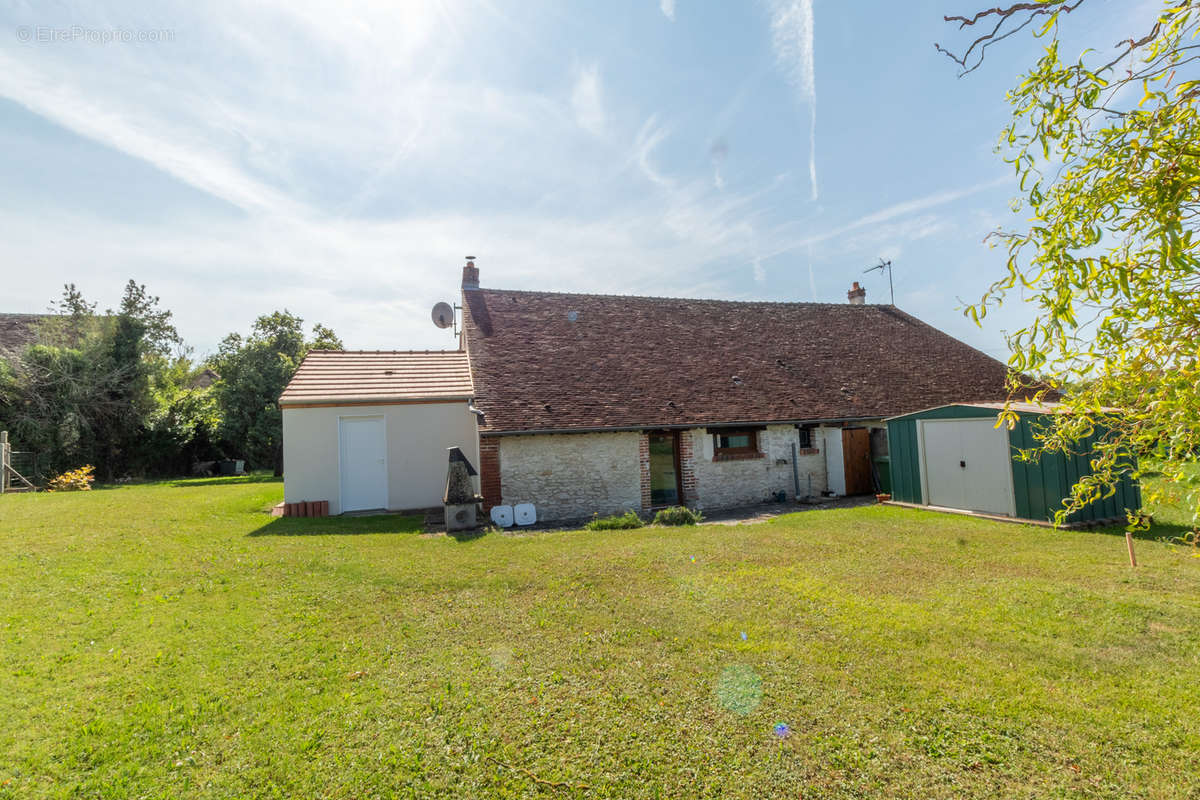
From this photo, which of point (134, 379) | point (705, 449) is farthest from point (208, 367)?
point (705, 449)

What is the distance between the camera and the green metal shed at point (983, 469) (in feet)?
32.6

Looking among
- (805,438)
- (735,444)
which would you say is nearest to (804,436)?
(805,438)

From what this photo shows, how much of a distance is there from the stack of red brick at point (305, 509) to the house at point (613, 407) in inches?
10.8

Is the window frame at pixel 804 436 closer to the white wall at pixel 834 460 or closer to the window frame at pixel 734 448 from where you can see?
the white wall at pixel 834 460

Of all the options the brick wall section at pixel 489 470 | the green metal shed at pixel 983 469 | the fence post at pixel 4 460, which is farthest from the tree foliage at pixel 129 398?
the green metal shed at pixel 983 469

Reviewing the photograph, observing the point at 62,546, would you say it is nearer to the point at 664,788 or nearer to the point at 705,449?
the point at 664,788

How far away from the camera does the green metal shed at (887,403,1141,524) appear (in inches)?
391

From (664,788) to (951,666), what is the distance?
9.20 ft

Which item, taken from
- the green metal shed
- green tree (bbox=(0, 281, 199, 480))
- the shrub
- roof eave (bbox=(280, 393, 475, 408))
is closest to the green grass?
the green metal shed

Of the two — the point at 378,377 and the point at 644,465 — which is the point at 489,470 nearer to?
the point at 644,465

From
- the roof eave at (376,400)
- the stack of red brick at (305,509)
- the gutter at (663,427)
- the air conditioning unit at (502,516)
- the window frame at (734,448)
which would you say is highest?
the roof eave at (376,400)

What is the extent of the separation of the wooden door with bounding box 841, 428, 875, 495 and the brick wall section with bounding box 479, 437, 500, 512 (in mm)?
9150

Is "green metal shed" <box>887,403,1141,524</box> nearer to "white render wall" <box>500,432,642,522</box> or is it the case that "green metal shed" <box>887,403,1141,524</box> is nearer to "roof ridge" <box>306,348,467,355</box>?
"white render wall" <box>500,432,642,522</box>

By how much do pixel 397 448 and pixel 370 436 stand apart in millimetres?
693
